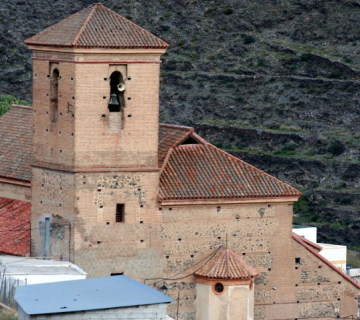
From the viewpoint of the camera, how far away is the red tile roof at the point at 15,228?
38.6 meters

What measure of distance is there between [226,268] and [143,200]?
117 inches

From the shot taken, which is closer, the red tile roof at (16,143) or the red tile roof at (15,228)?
the red tile roof at (15,228)

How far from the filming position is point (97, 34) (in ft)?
121

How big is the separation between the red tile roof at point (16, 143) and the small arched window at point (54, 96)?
253cm

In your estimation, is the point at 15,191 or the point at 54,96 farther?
the point at 15,191

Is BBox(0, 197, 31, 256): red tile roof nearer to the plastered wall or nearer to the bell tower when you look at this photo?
the plastered wall

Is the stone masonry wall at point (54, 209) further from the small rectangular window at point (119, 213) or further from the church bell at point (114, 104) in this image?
the church bell at point (114, 104)

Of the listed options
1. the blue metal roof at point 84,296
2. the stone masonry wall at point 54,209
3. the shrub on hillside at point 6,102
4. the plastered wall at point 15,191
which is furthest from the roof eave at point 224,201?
the shrub on hillside at point 6,102

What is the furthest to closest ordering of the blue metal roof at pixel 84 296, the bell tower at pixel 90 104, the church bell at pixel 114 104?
the church bell at pixel 114 104 → the bell tower at pixel 90 104 → the blue metal roof at pixel 84 296

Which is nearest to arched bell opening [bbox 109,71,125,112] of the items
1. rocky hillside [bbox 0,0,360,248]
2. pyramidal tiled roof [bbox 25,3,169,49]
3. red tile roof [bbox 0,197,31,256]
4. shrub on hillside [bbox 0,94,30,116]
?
pyramidal tiled roof [bbox 25,3,169,49]

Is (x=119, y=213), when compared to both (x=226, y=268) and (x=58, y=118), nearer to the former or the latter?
(x=58, y=118)

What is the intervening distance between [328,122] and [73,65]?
3794cm

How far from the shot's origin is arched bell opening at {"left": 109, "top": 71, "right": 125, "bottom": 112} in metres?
37.0

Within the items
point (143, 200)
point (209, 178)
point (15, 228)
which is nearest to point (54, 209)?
point (15, 228)
